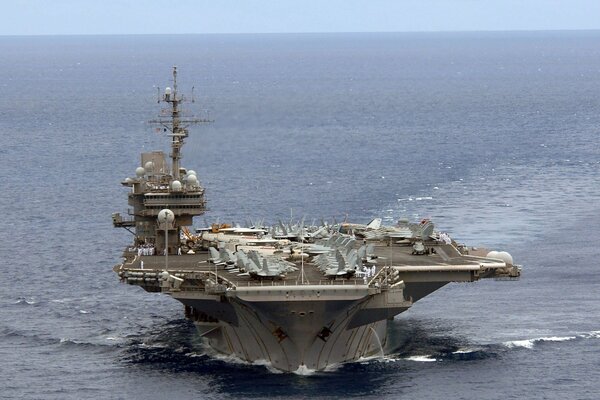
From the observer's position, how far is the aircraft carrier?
5416 centimetres

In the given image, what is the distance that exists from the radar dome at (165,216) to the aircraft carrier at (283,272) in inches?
1.9

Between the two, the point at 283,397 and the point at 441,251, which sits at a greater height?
the point at 441,251

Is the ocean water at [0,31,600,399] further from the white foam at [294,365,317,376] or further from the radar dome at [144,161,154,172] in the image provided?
the radar dome at [144,161,154,172]

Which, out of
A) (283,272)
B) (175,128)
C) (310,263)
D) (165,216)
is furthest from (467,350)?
(175,128)

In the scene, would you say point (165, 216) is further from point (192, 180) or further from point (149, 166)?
point (149, 166)

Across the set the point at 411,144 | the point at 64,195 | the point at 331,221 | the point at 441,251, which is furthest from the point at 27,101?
the point at 441,251

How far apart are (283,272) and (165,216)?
25.7ft

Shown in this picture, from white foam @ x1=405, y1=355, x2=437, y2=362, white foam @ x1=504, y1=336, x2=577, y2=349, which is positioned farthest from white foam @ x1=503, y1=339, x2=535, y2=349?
white foam @ x1=405, y1=355, x2=437, y2=362

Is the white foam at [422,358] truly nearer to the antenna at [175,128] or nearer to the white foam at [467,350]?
the white foam at [467,350]

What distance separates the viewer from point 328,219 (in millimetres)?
83812

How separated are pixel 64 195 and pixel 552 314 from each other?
44304mm

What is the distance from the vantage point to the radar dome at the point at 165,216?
205 feet

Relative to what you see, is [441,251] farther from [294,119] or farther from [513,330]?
[294,119]

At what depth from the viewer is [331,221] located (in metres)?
83.0
